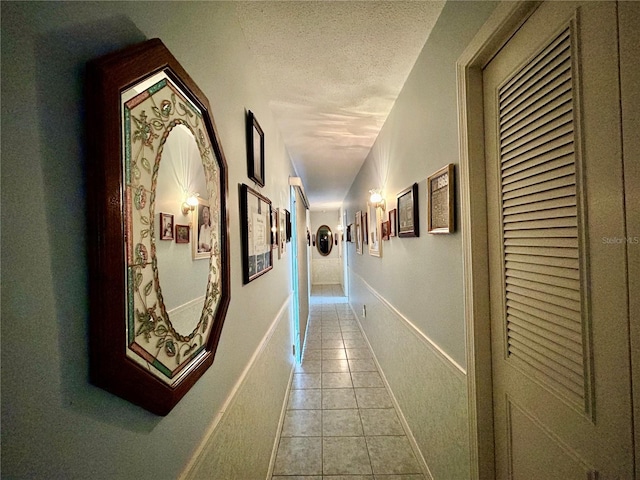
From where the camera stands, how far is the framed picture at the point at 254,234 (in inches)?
51.8

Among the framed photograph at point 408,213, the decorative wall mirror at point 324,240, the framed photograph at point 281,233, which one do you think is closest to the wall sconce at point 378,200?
the framed photograph at point 408,213

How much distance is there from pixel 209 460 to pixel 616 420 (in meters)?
1.15

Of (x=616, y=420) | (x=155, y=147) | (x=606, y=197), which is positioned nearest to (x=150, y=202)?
(x=155, y=147)

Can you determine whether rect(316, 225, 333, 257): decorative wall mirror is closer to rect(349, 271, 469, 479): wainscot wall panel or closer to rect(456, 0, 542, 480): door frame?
rect(349, 271, 469, 479): wainscot wall panel

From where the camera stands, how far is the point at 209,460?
0.85 metres

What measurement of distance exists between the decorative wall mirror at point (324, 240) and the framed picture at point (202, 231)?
8.62 meters

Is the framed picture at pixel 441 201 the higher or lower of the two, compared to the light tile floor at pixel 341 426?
higher

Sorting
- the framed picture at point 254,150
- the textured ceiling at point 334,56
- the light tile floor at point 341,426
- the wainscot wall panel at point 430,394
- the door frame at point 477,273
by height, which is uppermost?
the textured ceiling at point 334,56

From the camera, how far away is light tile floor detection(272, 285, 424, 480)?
1.78 m

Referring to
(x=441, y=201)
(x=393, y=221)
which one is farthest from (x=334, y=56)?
(x=393, y=221)

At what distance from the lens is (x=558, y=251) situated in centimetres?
76

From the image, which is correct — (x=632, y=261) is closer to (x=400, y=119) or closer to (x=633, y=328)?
(x=633, y=328)

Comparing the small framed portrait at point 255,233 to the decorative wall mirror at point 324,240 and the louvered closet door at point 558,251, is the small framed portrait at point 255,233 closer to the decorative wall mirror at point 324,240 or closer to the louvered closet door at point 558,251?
the louvered closet door at point 558,251

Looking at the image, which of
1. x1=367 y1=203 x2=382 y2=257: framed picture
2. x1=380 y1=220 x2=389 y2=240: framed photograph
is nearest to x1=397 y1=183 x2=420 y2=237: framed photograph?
x1=380 y1=220 x2=389 y2=240: framed photograph
